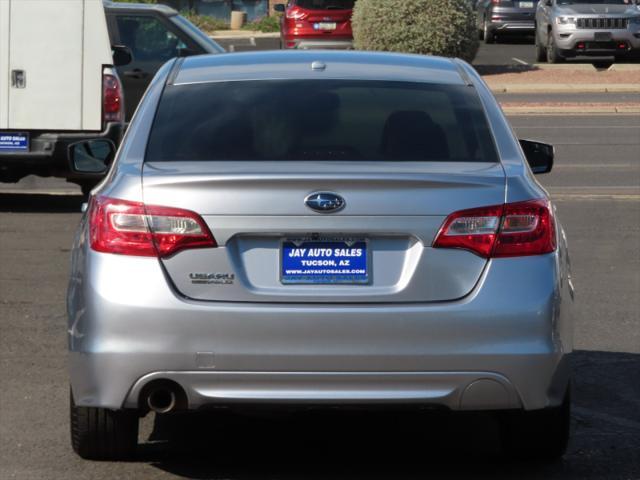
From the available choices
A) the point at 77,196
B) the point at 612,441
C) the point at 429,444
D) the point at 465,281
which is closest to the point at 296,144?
the point at 465,281

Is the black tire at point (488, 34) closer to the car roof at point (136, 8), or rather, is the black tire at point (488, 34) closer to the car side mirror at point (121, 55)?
the car roof at point (136, 8)

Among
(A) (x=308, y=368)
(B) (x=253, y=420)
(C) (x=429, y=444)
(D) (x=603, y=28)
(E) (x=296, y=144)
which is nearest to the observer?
(A) (x=308, y=368)

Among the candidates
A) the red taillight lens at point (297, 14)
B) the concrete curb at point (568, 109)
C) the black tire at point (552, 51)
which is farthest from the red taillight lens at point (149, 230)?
the red taillight lens at point (297, 14)

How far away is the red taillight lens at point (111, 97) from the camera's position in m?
14.2

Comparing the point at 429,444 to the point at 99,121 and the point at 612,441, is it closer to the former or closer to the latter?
the point at 612,441

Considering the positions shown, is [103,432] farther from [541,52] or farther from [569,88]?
[541,52]

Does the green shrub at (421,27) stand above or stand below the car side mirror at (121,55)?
below

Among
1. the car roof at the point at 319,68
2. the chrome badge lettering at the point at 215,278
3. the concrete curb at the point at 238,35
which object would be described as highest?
the car roof at the point at 319,68

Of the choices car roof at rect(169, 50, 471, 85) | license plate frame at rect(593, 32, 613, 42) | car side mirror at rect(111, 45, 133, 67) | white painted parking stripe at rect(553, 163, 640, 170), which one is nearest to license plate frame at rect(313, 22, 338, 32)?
license plate frame at rect(593, 32, 613, 42)

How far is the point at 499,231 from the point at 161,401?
1321 mm

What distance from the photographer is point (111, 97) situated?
46.6 feet

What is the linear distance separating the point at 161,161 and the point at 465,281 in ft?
3.92

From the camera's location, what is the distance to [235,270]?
556 centimetres

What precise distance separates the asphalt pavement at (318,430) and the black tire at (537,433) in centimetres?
7
